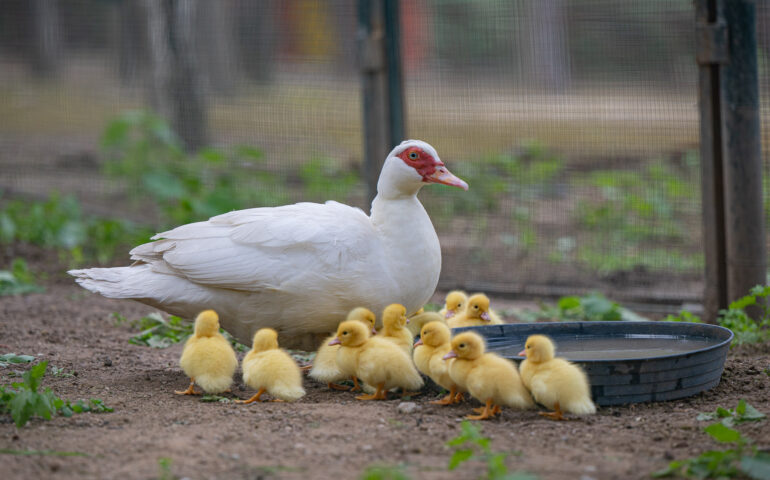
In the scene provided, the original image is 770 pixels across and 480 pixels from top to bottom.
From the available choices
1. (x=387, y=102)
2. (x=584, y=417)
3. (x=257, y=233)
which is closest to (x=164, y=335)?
(x=257, y=233)

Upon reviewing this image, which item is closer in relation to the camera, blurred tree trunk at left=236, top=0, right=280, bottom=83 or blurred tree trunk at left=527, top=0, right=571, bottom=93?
blurred tree trunk at left=527, top=0, right=571, bottom=93

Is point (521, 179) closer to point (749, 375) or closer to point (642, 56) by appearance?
point (642, 56)

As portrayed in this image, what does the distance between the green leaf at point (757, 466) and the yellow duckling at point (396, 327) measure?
1.90 meters

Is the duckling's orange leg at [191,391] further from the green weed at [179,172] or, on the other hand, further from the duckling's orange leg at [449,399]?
the green weed at [179,172]

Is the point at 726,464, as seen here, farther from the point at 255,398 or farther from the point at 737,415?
the point at 255,398

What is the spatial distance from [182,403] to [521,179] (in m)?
4.84

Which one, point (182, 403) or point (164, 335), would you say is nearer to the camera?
point (182, 403)

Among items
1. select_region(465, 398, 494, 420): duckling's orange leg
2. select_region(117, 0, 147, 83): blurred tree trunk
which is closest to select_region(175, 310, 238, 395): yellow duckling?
select_region(465, 398, 494, 420): duckling's orange leg

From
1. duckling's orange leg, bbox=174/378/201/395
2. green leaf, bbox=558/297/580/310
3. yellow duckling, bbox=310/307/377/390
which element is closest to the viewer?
duckling's orange leg, bbox=174/378/201/395

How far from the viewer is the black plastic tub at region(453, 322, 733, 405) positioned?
3.93 metres

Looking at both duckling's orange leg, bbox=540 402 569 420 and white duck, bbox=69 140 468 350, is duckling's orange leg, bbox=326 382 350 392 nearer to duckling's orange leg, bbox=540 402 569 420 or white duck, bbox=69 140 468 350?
white duck, bbox=69 140 468 350

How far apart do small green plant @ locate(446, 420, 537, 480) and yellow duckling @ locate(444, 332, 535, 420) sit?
0.41 meters

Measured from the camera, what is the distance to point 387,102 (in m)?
7.54

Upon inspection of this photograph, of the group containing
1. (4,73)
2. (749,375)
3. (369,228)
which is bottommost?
(749,375)
